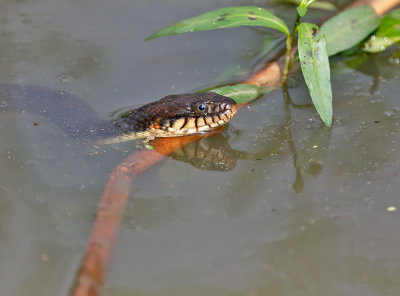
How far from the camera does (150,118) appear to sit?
450 centimetres

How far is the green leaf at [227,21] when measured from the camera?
14.6ft

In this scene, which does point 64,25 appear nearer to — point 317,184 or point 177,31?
point 177,31

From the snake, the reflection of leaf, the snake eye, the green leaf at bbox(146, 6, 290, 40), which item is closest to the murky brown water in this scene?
the reflection of leaf

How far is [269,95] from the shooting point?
487cm

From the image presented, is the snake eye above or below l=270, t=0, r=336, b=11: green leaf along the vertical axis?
below

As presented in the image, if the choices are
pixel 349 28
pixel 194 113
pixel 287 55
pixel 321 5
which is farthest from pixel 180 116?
pixel 321 5

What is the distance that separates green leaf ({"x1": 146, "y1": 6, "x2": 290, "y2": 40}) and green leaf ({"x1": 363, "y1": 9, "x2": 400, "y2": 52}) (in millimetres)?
1187

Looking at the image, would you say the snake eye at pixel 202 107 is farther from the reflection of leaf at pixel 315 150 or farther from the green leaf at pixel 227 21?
the reflection of leaf at pixel 315 150

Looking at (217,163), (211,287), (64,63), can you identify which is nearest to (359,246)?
(211,287)

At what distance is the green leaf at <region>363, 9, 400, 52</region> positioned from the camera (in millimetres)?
5219

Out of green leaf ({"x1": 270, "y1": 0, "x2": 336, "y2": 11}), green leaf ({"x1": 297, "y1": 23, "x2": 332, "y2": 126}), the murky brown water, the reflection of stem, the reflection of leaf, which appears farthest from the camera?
green leaf ({"x1": 270, "y1": 0, "x2": 336, "y2": 11})

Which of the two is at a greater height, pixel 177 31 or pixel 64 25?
pixel 177 31

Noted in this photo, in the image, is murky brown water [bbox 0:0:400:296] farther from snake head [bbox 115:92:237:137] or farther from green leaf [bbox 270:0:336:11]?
green leaf [bbox 270:0:336:11]

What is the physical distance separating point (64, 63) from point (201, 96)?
1.50 m
